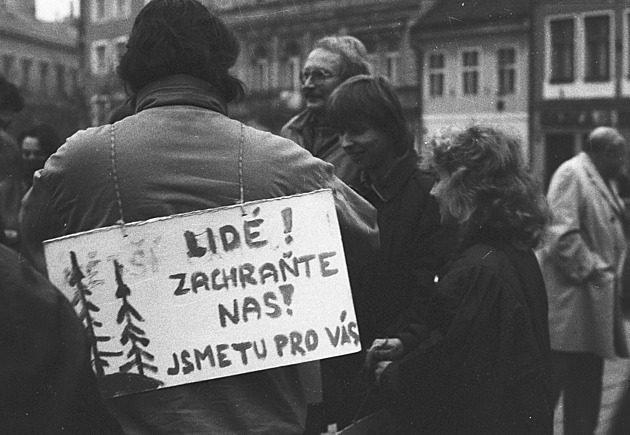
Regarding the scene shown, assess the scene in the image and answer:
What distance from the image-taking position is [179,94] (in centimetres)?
200

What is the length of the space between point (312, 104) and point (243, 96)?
3.97 ft

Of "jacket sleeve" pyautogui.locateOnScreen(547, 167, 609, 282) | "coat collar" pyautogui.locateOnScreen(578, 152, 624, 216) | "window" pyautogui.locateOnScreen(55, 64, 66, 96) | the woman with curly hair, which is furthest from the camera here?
"window" pyautogui.locateOnScreen(55, 64, 66, 96)

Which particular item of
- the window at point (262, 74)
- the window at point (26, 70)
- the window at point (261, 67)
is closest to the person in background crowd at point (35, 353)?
the window at point (26, 70)

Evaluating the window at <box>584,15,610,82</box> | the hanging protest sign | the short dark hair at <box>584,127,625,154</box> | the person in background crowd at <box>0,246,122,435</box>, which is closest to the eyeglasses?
the hanging protest sign

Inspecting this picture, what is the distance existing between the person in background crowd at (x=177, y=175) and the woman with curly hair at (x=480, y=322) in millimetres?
716

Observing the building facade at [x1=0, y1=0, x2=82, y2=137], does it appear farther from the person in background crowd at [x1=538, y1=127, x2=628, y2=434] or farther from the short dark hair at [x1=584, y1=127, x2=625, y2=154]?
the short dark hair at [x1=584, y1=127, x2=625, y2=154]

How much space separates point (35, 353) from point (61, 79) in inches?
147

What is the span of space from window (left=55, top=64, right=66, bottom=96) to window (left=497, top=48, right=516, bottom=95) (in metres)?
2.13

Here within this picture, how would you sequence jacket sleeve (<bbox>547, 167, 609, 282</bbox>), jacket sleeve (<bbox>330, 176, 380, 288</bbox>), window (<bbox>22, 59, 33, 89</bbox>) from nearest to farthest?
jacket sleeve (<bbox>330, 176, 380, 288</bbox>) < window (<bbox>22, 59, 33, 89</bbox>) < jacket sleeve (<bbox>547, 167, 609, 282</bbox>)

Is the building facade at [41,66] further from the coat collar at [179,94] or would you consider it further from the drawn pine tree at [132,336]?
the drawn pine tree at [132,336]

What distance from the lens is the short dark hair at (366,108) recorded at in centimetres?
290

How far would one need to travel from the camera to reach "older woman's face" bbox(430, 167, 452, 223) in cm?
285

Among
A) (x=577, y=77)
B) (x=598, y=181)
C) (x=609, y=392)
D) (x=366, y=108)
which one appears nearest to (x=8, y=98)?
(x=366, y=108)

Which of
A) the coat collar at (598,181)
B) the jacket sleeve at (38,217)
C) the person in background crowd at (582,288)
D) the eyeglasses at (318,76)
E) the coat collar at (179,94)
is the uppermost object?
the eyeglasses at (318,76)
